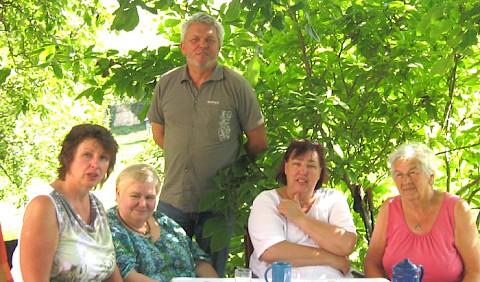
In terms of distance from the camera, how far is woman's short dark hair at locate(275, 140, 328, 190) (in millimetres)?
3510

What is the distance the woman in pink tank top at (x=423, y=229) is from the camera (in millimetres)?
3281

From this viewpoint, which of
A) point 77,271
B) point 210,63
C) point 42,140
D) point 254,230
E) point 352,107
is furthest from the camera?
point 42,140

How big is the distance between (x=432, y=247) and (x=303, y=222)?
0.59m

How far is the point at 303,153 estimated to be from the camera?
3498 millimetres

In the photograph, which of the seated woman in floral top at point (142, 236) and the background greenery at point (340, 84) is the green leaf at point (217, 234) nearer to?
the background greenery at point (340, 84)

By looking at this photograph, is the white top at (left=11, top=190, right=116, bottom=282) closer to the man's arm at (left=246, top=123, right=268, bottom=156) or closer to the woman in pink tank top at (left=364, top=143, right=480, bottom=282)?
the man's arm at (left=246, top=123, right=268, bottom=156)

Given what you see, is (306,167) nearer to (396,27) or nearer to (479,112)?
(396,27)

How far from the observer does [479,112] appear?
4.58m

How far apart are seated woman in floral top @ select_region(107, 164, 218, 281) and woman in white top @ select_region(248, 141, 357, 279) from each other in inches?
15.0

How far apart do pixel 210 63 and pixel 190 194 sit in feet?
2.20

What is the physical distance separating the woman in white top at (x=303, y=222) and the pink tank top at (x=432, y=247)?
0.63 ft

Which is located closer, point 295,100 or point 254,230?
point 254,230

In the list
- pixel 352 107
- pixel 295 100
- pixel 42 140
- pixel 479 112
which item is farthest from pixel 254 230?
pixel 42 140

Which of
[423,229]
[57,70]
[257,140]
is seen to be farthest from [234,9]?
[57,70]
